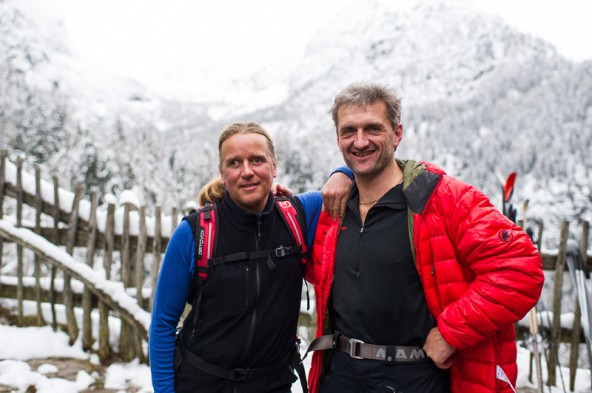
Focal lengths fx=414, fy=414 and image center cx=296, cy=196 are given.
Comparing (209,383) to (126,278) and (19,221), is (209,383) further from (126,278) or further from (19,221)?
(19,221)

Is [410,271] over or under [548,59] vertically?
under

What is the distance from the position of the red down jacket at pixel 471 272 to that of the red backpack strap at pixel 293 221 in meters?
0.66

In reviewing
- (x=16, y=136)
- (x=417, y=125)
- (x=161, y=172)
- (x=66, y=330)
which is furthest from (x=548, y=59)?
(x=66, y=330)

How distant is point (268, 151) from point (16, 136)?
3348cm

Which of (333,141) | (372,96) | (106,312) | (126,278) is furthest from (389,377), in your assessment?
(333,141)

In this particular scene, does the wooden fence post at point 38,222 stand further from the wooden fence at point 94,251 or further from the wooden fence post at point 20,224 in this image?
the wooden fence post at point 20,224

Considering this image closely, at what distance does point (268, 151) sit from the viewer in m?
2.26

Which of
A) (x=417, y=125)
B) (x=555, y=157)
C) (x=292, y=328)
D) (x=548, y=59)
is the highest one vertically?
(x=548, y=59)

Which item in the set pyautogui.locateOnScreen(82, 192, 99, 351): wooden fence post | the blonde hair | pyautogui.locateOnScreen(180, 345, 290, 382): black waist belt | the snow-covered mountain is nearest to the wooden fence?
pyautogui.locateOnScreen(82, 192, 99, 351): wooden fence post

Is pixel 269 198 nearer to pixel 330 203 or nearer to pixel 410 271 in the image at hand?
pixel 330 203

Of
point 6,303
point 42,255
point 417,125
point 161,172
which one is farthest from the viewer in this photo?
point 417,125

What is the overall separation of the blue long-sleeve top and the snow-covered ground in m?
1.81

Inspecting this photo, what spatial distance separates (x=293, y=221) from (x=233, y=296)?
1.81 feet

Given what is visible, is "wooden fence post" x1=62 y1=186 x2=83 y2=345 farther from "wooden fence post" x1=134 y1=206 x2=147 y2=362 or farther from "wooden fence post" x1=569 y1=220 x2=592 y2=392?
"wooden fence post" x1=569 y1=220 x2=592 y2=392
